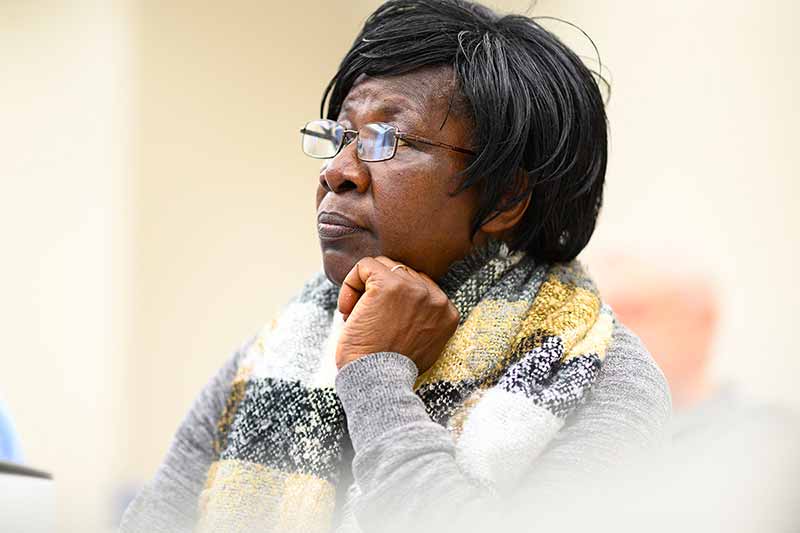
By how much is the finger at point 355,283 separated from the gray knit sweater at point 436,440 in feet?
0.34

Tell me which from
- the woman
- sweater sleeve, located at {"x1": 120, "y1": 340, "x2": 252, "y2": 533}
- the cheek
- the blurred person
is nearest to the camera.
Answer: the blurred person

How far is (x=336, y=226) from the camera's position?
1.37 meters

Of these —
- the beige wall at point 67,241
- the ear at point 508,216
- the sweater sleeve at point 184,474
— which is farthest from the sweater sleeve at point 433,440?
the beige wall at point 67,241

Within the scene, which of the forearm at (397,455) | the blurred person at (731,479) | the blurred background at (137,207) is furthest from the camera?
the blurred background at (137,207)

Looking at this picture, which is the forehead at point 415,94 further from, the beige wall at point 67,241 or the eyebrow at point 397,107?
the beige wall at point 67,241

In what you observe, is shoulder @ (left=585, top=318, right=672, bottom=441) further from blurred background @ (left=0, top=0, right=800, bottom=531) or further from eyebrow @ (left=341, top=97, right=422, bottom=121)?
blurred background @ (left=0, top=0, right=800, bottom=531)

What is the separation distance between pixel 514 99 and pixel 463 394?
0.38 metres

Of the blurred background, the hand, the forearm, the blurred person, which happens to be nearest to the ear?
the hand

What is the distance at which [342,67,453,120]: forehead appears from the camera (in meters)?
1.35

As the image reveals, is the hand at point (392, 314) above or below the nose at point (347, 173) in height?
below

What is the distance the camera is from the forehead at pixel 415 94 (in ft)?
4.43

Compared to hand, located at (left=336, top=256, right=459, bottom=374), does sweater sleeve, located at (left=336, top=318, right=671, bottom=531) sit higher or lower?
lower

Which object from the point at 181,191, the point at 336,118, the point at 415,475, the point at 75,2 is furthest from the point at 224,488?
the point at 75,2

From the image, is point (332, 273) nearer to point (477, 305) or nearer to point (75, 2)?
point (477, 305)
